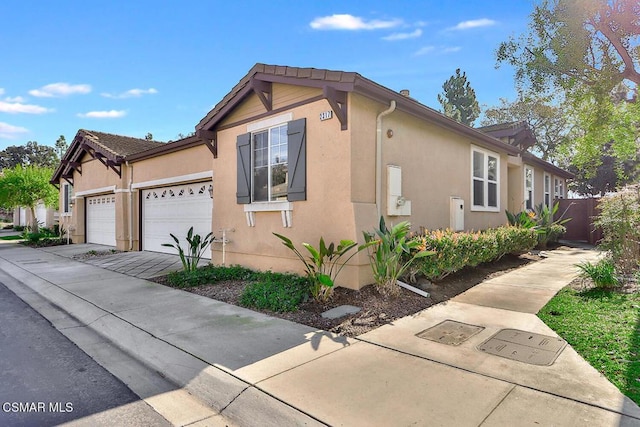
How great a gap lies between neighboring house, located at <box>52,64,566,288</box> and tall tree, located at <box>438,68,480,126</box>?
48.0 feet

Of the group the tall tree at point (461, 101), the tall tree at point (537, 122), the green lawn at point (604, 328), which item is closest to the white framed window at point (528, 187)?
the green lawn at point (604, 328)

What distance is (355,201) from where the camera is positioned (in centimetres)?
636

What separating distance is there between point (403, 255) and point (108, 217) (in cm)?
1407

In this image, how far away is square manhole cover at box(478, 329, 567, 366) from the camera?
369 cm

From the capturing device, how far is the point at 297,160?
7047mm

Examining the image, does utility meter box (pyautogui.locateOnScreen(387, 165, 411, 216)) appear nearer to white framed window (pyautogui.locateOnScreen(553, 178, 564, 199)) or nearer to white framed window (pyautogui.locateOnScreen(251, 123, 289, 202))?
white framed window (pyautogui.locateOnScreen(251, 123, 289, 202))

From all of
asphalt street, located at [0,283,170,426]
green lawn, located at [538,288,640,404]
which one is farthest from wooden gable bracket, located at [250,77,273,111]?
→ green lawn, located at [538,288,640,404]

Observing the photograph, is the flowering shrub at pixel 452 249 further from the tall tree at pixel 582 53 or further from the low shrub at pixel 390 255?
the tall tree at pixel 582 53

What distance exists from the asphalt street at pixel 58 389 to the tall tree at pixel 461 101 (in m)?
25.1

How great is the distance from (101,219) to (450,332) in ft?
53.8

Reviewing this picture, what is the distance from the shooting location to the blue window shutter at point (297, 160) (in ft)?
22.8

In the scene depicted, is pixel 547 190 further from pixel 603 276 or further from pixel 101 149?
pixel 101 149

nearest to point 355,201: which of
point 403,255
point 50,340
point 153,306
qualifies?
point 403,255

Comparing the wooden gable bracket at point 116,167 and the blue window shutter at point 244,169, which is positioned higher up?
the wooden gable bracket at point 116,167
